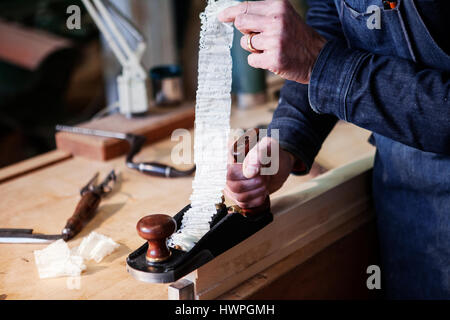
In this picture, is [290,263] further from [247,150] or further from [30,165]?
[30,165]

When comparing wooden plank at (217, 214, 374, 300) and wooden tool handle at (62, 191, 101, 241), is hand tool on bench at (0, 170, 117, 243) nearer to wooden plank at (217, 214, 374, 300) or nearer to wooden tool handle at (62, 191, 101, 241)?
wooden tool handle at (62, 191, 101, 241)

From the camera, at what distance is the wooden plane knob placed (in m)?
0.79

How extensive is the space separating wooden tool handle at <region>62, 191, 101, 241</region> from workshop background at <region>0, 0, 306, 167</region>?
0.92m

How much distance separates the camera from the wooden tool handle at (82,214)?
1.04 m

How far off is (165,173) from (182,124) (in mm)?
380

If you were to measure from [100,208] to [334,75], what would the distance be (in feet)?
1.93

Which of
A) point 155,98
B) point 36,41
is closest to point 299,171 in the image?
point 155,98

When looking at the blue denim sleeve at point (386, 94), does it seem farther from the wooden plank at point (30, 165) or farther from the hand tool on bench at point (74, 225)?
the wooden plank at point (30, 165)

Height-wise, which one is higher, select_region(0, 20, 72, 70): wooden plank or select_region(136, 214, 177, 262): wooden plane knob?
select_region(136, 214, 177, 262): wooden plane knob

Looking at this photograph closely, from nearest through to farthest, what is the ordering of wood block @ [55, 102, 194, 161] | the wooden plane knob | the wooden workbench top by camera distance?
1. the wooden plane knob
2. the wooden workbench top
3. wood block @ [55, 102, 194, 161]

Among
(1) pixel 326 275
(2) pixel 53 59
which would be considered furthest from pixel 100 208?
(2) pixel 53 59

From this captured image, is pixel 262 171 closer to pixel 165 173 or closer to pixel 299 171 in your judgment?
pixel 299 171

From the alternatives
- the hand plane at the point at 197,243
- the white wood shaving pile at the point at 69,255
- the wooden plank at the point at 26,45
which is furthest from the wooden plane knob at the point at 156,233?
the wooden plank at the point at 26,45

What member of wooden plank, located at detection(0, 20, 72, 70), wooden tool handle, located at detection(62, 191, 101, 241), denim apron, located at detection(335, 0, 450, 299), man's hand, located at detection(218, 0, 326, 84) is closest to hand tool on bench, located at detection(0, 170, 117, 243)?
wooden tool handle, located at detection(62, 191, 101, 241)
